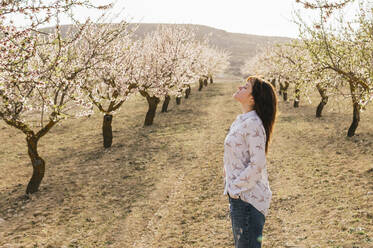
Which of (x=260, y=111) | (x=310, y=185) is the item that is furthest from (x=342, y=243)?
(x=260, y=111)

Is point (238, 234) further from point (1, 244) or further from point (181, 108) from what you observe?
point (181, 108)

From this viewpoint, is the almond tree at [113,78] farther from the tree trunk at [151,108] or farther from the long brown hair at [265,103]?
the long brown hair at [265,103]

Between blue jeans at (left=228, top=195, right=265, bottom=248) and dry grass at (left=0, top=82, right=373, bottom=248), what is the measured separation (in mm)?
4361

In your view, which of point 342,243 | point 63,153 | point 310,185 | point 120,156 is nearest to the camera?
point 342,243

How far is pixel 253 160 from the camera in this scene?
3521 millimetres

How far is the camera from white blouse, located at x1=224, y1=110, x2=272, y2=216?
3531 mm

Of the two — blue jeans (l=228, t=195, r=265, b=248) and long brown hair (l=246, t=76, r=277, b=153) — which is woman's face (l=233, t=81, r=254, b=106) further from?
blue jeans (l=228, t=195, r=265, b=248)

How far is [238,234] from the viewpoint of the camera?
354 centimetres

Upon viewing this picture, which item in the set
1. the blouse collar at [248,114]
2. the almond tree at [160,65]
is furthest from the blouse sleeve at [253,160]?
the almond tree at [160,65]

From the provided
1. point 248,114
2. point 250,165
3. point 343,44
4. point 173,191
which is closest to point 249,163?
point 250,165

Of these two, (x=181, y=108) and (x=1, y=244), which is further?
(x=181, y=108)

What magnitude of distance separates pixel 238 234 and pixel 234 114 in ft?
81.8

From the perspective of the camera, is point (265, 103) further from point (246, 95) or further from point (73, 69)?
point (73, 69)

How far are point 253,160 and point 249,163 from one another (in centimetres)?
8
